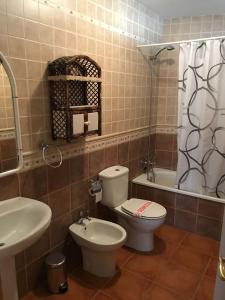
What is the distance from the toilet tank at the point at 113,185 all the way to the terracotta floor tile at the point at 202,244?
0.86 metres

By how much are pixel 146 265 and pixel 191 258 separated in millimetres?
459

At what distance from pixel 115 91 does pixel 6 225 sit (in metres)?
1.62

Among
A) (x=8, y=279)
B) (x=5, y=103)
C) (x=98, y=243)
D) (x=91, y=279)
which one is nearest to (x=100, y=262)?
(x=91, y=279)

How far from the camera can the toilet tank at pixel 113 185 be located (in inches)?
95.0

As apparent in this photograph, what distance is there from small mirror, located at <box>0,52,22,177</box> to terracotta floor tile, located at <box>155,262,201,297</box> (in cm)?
152

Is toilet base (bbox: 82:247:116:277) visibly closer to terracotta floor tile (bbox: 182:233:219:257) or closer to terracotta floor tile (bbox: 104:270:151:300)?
terracotta floor tile (bbox: 104:270:151:300)

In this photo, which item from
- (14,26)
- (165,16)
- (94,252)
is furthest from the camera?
(165,16)

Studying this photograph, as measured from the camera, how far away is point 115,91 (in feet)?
8.35

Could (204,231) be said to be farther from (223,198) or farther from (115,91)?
(115,91)

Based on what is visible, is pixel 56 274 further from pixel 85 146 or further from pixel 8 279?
pixel 85 146

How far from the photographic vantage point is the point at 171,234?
2.77m

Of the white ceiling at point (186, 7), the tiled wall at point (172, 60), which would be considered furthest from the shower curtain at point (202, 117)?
the tiled wall at point (172, 60)

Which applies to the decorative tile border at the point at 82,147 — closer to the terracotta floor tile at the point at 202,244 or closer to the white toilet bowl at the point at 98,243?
the white toilet bowl at the point at 98,243

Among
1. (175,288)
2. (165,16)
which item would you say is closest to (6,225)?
(175,288)
